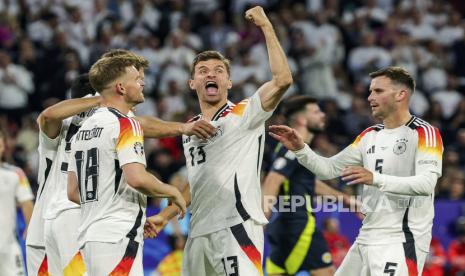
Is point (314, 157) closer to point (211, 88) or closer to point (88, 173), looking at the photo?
point (211, 88)

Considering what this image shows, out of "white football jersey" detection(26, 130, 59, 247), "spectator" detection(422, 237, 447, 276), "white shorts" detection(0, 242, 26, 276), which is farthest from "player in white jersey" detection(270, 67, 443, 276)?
"spectator" detection(422, 237, 447, 276)

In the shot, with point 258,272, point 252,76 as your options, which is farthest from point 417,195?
point 252,76

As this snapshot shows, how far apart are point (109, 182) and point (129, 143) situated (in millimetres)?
359

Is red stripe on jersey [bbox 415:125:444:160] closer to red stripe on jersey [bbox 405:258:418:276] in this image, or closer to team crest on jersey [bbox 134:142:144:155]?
red stripe on jersey [bbox 405:258:418:276]

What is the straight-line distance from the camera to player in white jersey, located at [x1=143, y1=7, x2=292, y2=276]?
25.9 feet

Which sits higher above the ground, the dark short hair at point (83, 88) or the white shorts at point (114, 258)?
the dark short hair at point (83, 88)

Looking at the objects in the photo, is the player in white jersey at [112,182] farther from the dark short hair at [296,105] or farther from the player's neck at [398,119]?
the dark short hair at [296,105]

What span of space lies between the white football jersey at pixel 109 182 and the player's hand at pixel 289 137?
1.60 meters

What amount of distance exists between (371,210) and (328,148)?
27.5 ft

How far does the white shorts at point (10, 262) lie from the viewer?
35.6ft

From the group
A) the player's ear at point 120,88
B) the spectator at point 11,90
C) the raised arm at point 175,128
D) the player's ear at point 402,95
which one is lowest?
the raised arm at point 175,128

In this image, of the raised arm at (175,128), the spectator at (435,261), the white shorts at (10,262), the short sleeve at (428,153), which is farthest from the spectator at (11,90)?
the short sleeve at (428,153)

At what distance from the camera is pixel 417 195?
7.95m

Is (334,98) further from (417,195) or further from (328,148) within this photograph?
(417,195)
